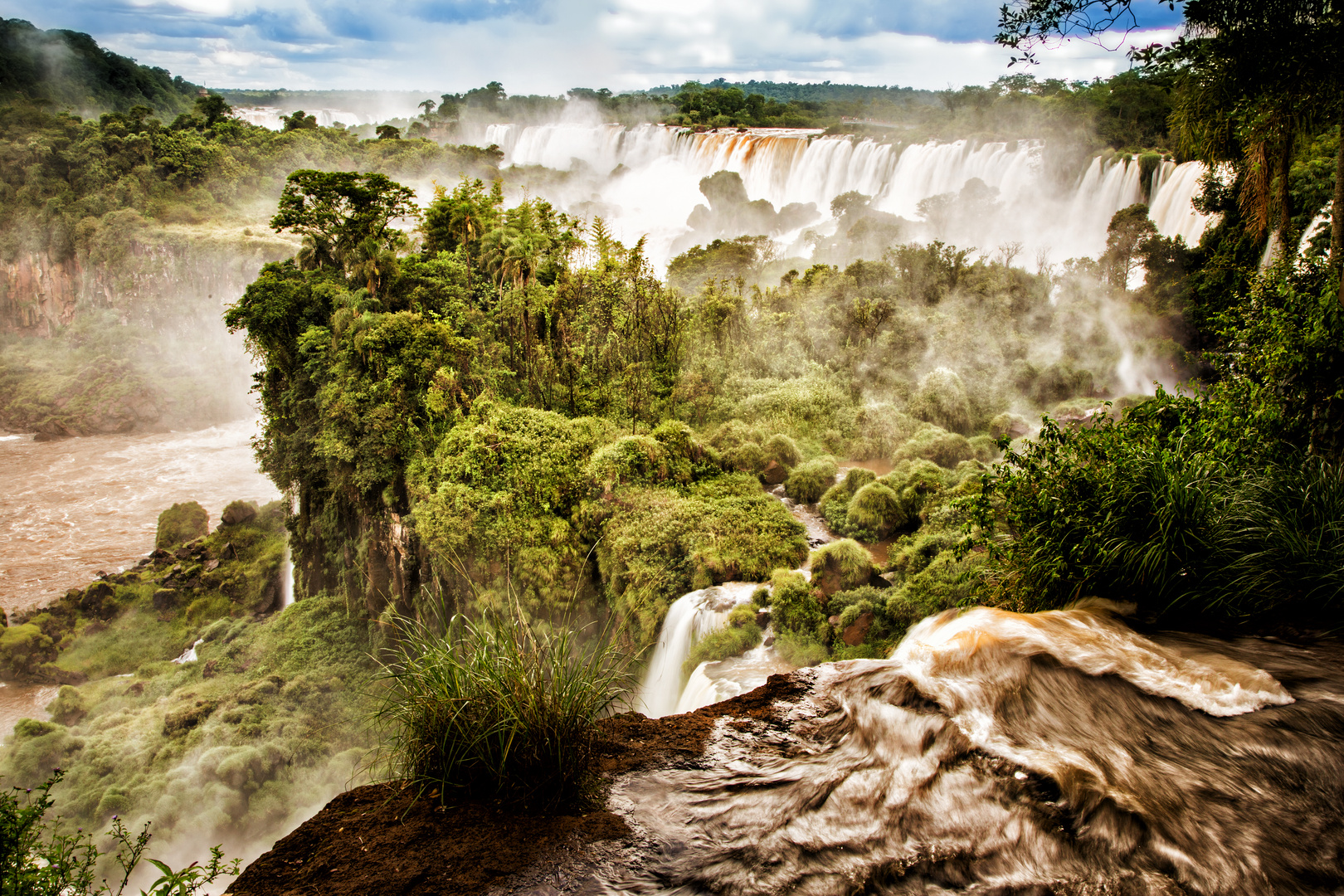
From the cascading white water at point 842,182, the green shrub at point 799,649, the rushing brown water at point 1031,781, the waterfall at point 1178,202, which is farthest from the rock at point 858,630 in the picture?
the cascading white water at point 842,182

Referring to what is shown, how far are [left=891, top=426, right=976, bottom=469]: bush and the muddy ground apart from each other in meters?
9.63

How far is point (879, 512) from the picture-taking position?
914cm

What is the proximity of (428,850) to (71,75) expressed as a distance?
5724 cm

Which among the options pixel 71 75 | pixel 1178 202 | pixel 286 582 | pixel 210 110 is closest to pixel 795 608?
pixel 1178 202

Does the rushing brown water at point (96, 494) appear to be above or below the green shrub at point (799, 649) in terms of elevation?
below

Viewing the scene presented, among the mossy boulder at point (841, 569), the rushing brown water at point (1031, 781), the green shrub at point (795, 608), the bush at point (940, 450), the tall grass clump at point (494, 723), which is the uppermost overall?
the tall grass clump at point (494, 723)

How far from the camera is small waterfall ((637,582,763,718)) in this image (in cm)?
757

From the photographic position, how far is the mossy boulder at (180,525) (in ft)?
65.0

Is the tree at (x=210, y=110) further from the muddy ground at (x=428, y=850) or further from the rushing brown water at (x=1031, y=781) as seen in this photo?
the rushing brown water at (x=1031, y=781)

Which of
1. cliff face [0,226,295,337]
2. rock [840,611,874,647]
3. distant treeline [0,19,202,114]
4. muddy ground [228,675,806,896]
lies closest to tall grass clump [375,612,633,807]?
muddy ground [228,675,806,896]

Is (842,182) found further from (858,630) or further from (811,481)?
(858,630)

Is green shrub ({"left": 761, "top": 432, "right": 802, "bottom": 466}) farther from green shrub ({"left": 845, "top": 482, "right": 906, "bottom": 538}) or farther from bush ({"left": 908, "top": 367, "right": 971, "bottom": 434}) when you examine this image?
bush ({"left": 908, "top": 367, "right": 971, "bottom": 434})

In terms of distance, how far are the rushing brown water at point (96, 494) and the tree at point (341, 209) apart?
9.93 m

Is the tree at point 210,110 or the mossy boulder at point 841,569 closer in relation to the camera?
the mossy boulder at point 841,569
